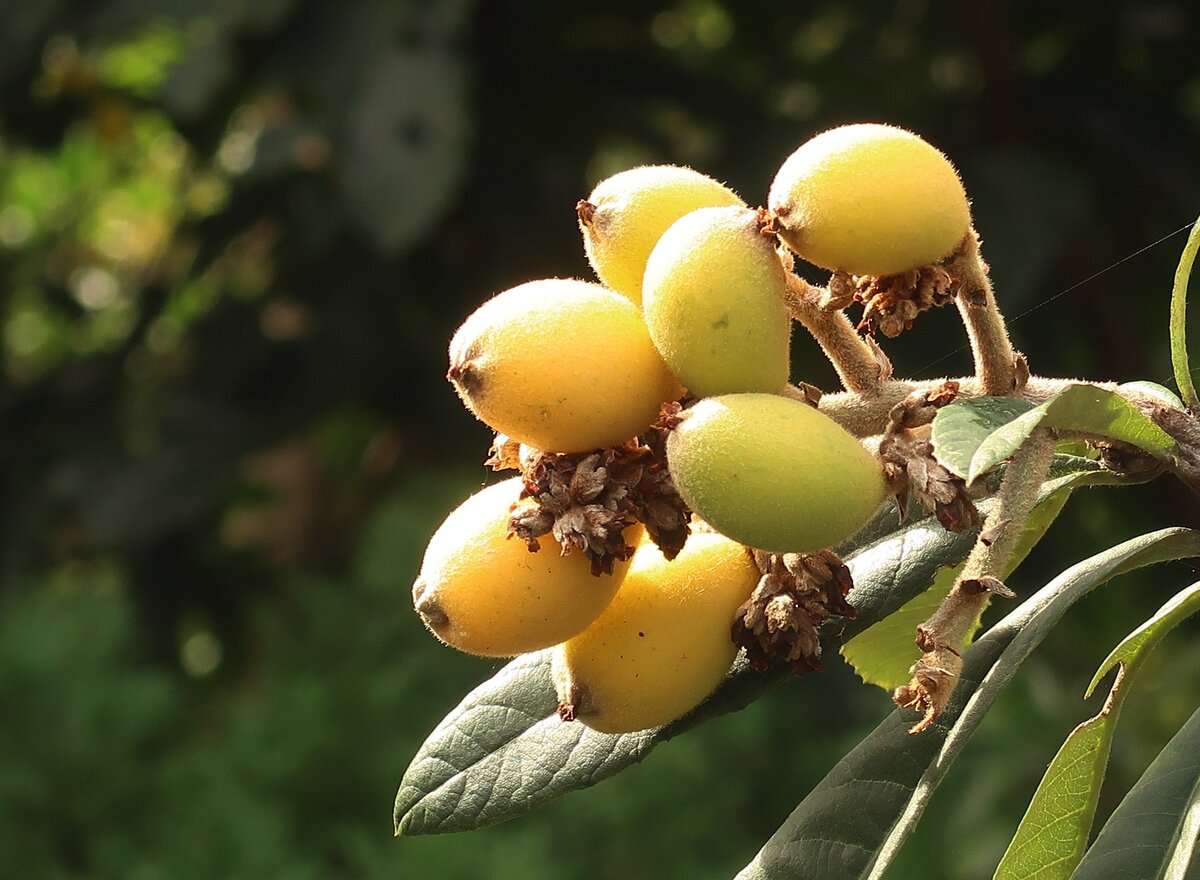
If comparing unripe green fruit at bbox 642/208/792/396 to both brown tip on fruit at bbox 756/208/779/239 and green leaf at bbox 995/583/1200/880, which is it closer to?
brown tip on fruit at bbox 756/208/779/239

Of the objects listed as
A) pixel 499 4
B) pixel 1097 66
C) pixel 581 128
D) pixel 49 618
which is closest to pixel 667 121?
pixel 581 128

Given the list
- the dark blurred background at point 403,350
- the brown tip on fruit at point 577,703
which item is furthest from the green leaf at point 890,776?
the dark blurred background at point 403,350

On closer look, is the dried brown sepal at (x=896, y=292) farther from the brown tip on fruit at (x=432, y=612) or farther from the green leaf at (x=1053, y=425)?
the brown tip on fruit at (x=432, y=612)

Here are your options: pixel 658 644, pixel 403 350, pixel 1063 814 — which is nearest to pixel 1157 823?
pixel 1063 814

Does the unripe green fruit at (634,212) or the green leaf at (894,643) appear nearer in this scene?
the unripe green fruit at (634,212)

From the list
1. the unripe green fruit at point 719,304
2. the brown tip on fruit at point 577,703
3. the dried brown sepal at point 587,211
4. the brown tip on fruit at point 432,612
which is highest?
the dried brown sepal at point 587,211

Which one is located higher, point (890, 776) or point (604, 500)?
point (604, 500)

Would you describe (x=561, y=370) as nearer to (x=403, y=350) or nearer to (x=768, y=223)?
→ (x=768, y=223)
